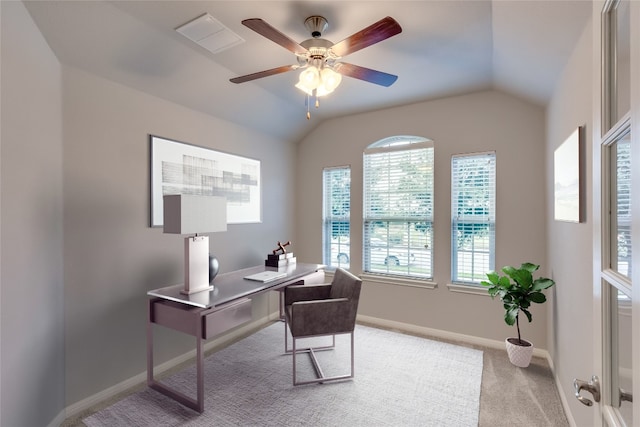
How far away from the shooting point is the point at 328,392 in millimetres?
2254

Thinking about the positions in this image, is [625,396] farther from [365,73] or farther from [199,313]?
[199,313]

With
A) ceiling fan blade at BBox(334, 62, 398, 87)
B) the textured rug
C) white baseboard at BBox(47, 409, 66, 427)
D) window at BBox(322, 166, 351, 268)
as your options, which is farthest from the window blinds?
window at BBox(322, 166, 351, 268)

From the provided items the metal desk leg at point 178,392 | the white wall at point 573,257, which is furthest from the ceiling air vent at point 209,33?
Answer: the white wall at point 573,257

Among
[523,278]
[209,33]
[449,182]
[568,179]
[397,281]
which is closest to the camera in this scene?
[568,179]

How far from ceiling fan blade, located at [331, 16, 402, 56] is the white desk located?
181 cm

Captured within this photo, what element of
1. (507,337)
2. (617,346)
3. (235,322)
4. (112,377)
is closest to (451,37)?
(617,346)

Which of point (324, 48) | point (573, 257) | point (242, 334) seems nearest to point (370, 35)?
point (324, 48)

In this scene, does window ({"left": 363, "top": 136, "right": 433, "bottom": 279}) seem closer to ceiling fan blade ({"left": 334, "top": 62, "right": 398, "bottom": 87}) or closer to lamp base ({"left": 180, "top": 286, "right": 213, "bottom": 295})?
ceiling fan blade ({"left": 334, "top": 62, "right": 398, "bottom": 87})

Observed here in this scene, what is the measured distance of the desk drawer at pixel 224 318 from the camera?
2.00 metres

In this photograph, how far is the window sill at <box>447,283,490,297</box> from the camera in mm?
3062

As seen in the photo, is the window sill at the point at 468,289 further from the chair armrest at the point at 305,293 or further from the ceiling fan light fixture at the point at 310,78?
the ceiling fan light fixture at the point at 310,78

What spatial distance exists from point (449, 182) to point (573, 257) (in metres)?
1.53

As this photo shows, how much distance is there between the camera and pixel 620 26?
700mm

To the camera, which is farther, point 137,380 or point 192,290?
point 137,380
